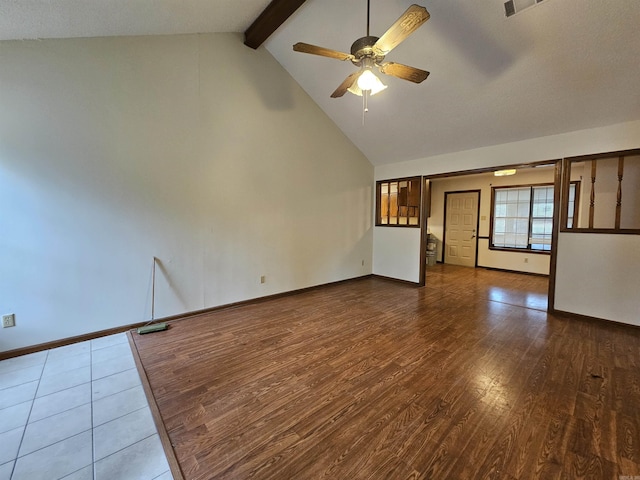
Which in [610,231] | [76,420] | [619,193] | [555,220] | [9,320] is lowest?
[76,420]

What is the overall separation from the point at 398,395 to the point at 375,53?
277 cm

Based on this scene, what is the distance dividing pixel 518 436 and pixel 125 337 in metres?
3.70

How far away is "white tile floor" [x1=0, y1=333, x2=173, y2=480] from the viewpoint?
144 cm

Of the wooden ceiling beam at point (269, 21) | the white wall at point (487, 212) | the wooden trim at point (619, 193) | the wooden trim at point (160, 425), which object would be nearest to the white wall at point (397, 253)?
the wooden trim at point (619, 193)

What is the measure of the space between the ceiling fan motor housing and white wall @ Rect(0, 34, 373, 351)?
2.15 meters

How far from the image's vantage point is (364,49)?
2.21m

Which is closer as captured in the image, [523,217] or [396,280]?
[396,280]

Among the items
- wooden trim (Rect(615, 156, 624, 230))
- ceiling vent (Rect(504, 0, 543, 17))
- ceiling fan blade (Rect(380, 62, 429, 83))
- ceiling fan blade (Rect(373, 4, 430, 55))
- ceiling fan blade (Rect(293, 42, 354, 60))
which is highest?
ceiling vent (Rect(504, 0, 543, 17))

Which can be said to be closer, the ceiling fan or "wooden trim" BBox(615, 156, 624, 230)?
the ceiling fan

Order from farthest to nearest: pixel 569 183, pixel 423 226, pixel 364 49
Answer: pixel 423 226
pixel 569 183
pixel 364 49

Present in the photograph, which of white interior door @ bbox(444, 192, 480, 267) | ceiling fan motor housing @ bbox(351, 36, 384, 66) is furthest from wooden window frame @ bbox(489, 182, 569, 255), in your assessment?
ceiling fan motor housing @ bbox(351, 36, 384, 66)

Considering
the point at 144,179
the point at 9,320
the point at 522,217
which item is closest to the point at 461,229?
the point at 522,217

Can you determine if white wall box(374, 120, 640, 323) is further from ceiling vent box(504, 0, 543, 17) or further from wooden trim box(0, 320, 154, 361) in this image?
wooden trim box(0, 320, 154, 361)

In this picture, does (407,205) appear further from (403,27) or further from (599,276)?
(403,27)
